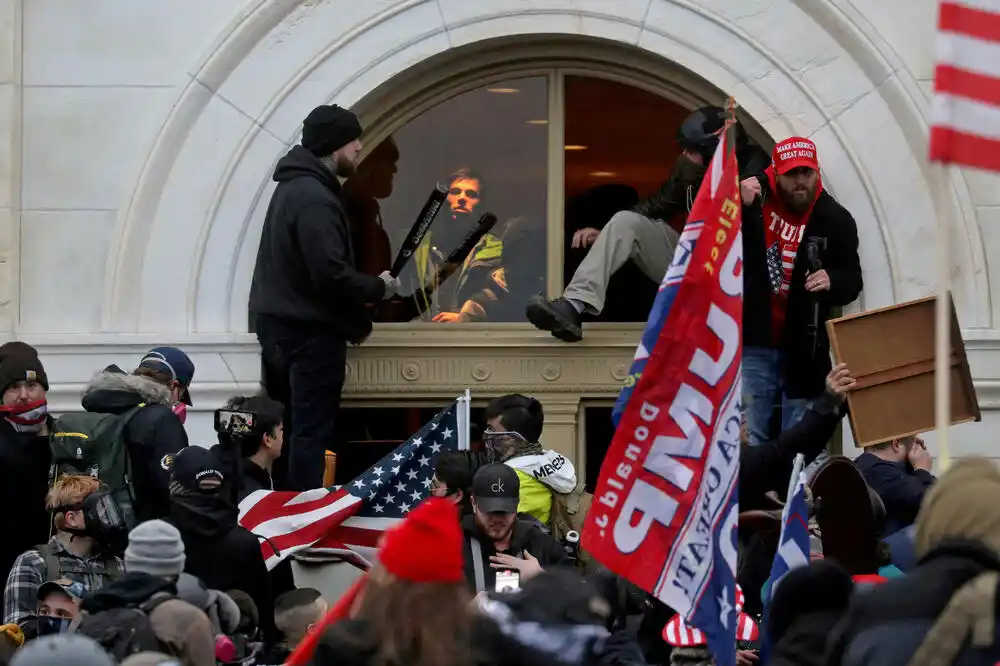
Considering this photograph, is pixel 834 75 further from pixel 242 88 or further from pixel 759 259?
pixel 242 88

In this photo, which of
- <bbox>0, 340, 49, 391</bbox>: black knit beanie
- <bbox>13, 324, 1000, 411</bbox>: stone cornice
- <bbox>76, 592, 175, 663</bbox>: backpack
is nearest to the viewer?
<bbox>76, 592, 175, 663</bbox>: backpack

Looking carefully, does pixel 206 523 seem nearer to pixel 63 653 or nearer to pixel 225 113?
pixel 225 113

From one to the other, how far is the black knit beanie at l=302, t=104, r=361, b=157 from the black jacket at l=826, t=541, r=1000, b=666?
5752 millimetres

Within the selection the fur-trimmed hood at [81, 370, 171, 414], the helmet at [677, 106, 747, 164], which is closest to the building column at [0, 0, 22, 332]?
the fur-trimmed hood at [81, 370, 171, 414]

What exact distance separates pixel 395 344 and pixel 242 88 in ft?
5.41

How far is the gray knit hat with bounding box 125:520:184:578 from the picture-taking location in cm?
795

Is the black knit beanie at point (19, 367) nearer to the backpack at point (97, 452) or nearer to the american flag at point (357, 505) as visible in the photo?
the backpack at point (97, 452)

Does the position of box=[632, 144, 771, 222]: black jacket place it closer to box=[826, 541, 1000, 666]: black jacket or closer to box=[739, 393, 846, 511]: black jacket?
box=[739, 393, 846, 511]: black jacket

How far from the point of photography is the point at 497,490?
9.27 metres

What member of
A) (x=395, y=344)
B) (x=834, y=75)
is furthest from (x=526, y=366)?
(x=834, y=75)

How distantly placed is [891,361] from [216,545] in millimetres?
3361

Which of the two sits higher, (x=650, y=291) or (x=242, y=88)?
(x=242, y=88)

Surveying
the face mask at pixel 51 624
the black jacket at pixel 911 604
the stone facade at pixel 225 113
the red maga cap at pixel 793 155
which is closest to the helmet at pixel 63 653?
the black jacket at pixel 911 604

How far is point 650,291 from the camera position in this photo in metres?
12.0
